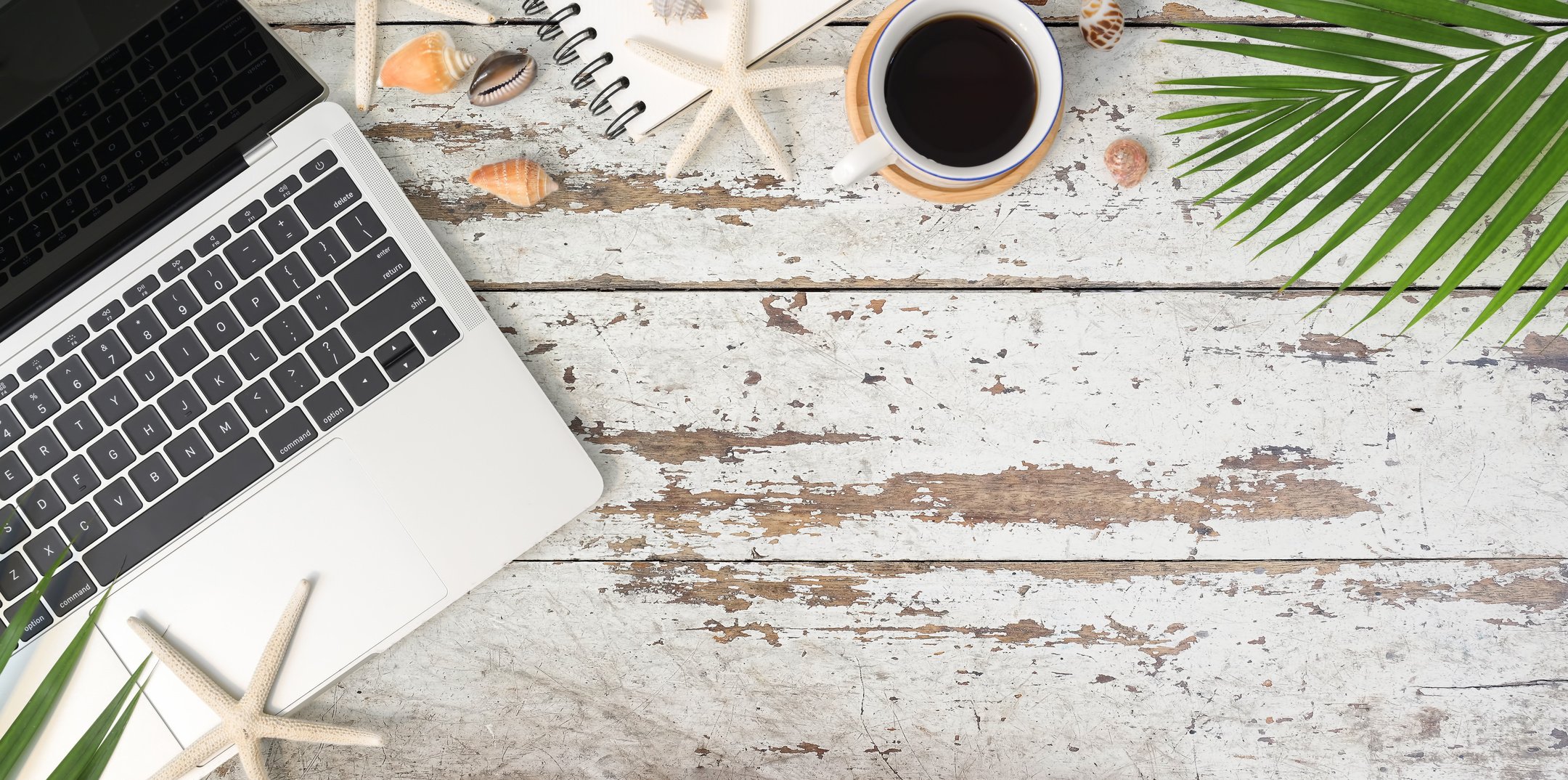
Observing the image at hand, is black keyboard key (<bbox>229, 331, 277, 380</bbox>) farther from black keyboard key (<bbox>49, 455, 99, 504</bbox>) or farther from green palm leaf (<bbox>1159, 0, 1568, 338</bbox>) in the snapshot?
green palm leaf (<bbox>1159, 0, 1568, 338</bbox>)

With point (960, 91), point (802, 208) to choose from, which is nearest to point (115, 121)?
point (802, 208)

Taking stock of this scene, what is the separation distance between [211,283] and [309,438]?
0.16 metres

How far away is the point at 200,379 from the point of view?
77 centimetres

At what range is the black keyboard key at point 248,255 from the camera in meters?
0.77

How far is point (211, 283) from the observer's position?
772 millimetres

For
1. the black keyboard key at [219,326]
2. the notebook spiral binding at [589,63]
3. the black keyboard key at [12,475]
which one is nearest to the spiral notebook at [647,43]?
the notebook spiral binding at [589,63]

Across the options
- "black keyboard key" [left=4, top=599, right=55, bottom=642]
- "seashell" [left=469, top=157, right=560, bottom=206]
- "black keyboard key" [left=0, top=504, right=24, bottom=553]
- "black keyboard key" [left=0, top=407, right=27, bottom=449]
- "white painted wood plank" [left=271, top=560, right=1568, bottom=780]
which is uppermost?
"black keyboard key" [left=0, top=407, right=27, bottom=449]

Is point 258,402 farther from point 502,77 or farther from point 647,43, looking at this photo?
point 647,43

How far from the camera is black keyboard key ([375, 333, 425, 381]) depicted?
77 cm

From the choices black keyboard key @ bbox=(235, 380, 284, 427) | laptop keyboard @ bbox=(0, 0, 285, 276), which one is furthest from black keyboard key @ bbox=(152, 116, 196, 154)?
black keyboard key @ bbox=(235, 380, 284, 427)

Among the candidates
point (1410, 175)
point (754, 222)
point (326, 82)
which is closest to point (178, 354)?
point (326, 82)

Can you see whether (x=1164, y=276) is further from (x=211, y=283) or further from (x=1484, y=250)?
(x=211, y=283)

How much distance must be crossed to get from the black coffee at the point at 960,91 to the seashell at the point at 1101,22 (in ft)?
0.35

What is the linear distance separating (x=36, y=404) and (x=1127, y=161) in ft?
3.23
